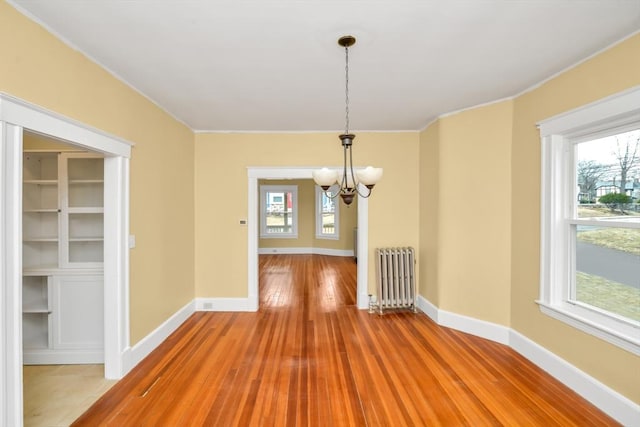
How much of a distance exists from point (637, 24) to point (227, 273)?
4.60 meters

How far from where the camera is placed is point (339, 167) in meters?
4.23

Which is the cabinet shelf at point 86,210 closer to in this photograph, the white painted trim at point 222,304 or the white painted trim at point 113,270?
the white painted trim at point 113,270

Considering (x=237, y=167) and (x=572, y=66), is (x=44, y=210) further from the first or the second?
(x=572, y=66)

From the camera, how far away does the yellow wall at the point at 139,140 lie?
1.71m

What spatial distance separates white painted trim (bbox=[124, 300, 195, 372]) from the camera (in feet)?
8.87

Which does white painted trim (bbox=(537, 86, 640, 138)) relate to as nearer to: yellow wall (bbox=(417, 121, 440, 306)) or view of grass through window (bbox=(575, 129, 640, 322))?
view of grass through window (bbox=(575, 129, 640, 322))

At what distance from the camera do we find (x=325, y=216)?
9242 millimetres

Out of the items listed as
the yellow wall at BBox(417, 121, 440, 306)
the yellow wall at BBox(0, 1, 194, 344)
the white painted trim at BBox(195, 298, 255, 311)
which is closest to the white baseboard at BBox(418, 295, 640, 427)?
the yellow wall at BBox(417, 121, 440, 306)

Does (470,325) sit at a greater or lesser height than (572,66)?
lesser

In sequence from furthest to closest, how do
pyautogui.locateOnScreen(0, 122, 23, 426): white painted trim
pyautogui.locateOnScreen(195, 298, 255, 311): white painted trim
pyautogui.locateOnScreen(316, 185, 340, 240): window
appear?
pyautogui.locateOnScreen(316, 185, 340, 240): window < pyautogui.locateOnScreen(195, 298, 255, 311): white painted trim < pyautogui.locateOnScreen(0, 122, 23, 426): white painted trim

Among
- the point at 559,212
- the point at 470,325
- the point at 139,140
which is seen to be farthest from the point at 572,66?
the point at 139,140

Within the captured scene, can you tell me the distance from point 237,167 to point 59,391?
2960 mm

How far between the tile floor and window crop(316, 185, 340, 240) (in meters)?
6.86

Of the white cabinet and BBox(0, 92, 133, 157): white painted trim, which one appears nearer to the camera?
BBox(0, 92, 133, 157): white painted trim
